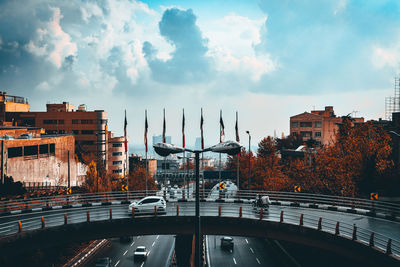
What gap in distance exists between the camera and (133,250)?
43.3m

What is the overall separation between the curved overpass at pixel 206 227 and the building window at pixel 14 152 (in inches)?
970

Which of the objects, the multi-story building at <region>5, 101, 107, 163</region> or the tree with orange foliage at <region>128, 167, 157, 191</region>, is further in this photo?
the multi-story building at <region>5, 101, 107, 163</region>

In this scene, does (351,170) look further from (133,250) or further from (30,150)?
(30,150)

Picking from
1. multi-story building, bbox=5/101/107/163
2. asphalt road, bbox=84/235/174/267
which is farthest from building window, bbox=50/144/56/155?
multi-story building, bbox=5/101/107/163

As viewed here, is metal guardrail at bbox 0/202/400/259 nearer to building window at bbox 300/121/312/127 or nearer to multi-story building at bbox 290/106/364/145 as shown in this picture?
multi-story building at bbox 290/106/364/145

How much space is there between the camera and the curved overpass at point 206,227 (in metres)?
18.5

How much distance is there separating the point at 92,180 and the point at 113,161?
49.5m

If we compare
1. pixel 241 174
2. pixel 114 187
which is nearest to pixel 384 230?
pixel 241 174

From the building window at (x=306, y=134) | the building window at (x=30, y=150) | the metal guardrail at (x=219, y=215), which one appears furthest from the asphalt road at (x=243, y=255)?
the building window at (x=306, y=134)

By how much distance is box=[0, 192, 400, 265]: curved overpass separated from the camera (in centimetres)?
1855

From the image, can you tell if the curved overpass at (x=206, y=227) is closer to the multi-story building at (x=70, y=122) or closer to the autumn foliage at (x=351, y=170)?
the autumn foliage at (x=351, y=170)

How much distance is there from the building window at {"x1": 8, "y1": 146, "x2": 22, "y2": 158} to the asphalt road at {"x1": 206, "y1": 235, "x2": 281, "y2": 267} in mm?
29035

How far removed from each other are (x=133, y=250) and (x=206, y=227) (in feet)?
78.9

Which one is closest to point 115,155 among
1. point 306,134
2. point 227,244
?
point 306,134
